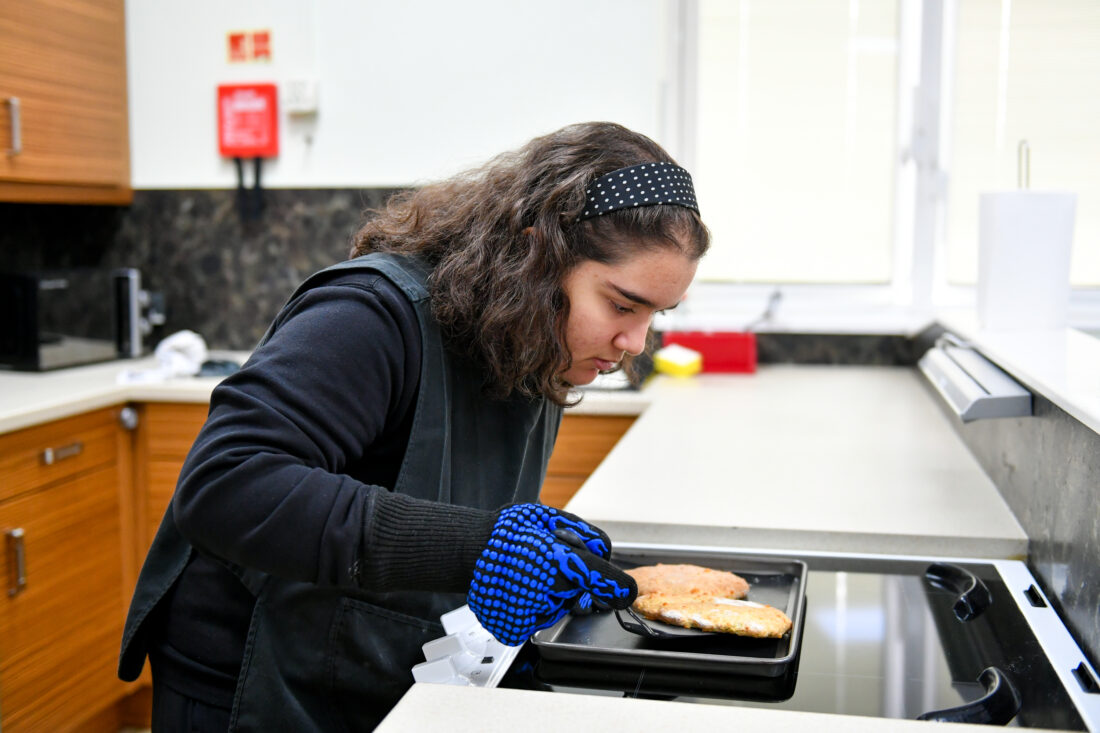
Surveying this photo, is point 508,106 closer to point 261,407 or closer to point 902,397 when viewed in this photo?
point 902,397

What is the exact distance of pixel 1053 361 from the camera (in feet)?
4.33

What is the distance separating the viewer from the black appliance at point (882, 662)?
896mm

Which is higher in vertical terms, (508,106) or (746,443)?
(508,106)

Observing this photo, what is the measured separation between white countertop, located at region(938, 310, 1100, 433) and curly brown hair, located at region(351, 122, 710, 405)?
16.6 inches

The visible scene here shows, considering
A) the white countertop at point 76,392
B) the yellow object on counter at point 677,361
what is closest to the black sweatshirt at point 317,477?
the white countertop at point 76,392

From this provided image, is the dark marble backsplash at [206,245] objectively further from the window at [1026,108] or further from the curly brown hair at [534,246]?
the curly brown hair at [534,246]

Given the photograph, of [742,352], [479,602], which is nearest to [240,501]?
[479,602]

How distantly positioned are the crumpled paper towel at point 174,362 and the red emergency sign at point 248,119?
661 mm

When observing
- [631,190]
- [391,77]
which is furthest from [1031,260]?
[391,77]

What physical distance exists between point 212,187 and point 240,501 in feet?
8.31

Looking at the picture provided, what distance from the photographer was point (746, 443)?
6.48 ft

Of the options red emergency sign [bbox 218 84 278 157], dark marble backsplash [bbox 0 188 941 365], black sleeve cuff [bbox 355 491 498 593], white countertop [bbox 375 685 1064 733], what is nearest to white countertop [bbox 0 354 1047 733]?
white countertop [bbox 375 685 1064 733]

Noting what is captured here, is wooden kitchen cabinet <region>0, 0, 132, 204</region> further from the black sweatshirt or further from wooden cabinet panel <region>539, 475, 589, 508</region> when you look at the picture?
the black sweatshirt

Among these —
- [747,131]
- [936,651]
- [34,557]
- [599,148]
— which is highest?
[747,131]
